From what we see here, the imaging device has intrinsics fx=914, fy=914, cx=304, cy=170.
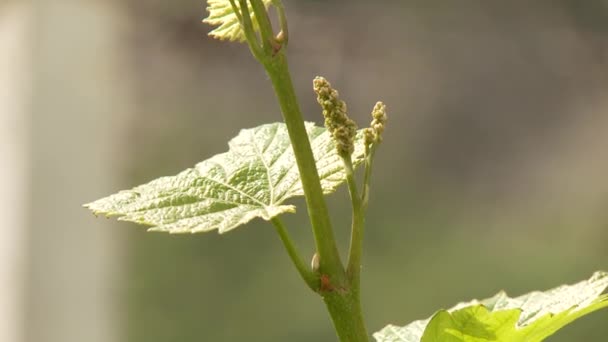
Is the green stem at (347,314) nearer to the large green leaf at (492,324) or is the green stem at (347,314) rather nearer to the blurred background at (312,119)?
the large green leaf at (492,324)

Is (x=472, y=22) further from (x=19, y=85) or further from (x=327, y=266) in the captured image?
(x=327, y=266)

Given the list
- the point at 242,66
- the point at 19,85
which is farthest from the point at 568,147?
the point at 19,85

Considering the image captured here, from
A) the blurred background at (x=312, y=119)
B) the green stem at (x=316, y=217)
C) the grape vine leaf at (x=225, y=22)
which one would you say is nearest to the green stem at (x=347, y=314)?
the green stem at (x=316, y=217)

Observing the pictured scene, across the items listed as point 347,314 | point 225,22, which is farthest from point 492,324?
point 225,22

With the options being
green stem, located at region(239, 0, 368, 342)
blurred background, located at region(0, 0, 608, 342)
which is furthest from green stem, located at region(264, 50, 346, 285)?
blurred background, located at region(0, 0, 608, 342)

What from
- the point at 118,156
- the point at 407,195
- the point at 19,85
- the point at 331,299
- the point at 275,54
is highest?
the point at 19,85

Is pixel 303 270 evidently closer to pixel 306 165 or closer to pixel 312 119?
pixel 306 165
